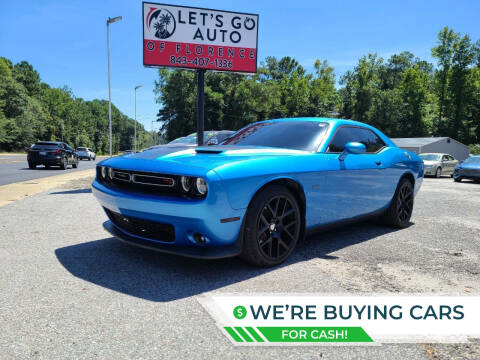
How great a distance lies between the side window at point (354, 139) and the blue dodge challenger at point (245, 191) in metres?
0.01

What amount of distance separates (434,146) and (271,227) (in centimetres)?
4206

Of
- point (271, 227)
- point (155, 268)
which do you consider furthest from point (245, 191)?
point (155, 268)

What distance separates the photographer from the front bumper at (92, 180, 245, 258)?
2924mm

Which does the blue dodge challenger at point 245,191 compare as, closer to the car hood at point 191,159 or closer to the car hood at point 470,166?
the car hood at point 191,159

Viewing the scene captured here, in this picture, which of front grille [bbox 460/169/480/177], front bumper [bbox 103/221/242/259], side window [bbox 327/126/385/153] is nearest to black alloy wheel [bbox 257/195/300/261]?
front bumper [bbox 103/221/242/259]

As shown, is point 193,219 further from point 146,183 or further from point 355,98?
point 355,98

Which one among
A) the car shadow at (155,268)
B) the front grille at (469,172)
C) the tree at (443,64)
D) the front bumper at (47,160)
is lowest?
the front bumper at (47,160)

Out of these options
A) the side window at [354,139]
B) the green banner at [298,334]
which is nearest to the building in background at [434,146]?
the side window at [354,139]

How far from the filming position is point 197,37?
11.6 meters

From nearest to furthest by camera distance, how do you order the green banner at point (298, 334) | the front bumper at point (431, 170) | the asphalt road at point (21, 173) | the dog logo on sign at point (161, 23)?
the green banner at point (298, 334) → the dog logo on sign at point (161, 23) → the asphalt road at point (21, 173) → the front bumper at point (431, 170)

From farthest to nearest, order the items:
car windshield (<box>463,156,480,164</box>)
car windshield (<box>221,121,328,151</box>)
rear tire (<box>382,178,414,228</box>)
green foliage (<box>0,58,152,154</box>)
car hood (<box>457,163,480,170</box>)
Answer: green foliage (<box>0,58,152,154</box>), car windshield (<box>463,156,480,164</box>), car hood (<box>457,163,480,170</box>), rear tire (<box>382,178,414,228</box>), car windshield (<box>221,121,328,151</box>)

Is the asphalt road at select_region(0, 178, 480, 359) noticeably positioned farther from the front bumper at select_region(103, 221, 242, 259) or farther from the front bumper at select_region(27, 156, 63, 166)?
the front bumper at select_region(27, 156, 63, 166)

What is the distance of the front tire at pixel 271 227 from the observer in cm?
320

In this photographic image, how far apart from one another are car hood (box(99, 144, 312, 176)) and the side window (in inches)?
21.3
